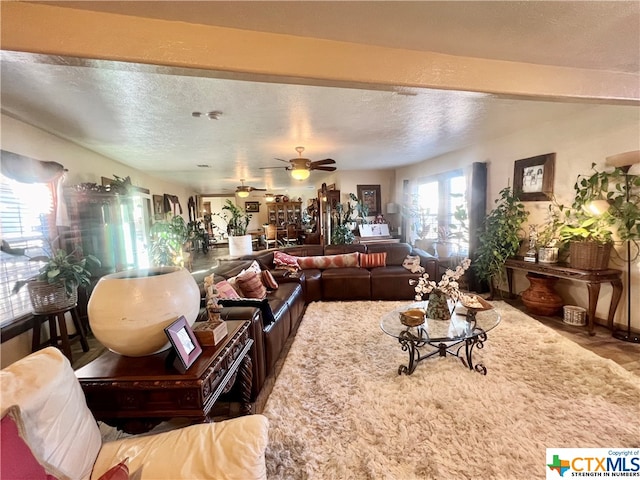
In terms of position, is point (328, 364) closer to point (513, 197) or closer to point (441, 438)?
point (441, 438)

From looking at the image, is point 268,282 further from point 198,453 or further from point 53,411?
point 53,411

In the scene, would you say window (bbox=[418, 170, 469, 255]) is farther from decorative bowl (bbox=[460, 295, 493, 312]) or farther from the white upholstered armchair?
the white upholstered armchair

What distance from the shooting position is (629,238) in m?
2.69

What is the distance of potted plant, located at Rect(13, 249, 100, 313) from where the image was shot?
253cm

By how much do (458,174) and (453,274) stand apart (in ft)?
11.0

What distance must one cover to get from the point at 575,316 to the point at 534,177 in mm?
1755

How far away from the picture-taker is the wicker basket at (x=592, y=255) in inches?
114

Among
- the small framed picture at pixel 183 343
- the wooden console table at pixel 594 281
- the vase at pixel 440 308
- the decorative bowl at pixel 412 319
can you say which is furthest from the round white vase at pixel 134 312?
the wooden console table at pixel 594 281

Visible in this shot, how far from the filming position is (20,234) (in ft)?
8.63

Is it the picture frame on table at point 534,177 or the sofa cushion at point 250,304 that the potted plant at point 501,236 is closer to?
the picture frame on table at point 534,177

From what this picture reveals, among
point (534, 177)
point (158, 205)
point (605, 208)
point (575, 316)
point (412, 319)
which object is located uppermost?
point (534, 177)

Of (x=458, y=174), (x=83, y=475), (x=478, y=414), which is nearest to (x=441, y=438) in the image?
(x=478, y=414)

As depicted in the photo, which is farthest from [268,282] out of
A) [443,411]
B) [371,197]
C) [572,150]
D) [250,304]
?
[371,197]

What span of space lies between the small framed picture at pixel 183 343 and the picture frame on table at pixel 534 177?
420cm
